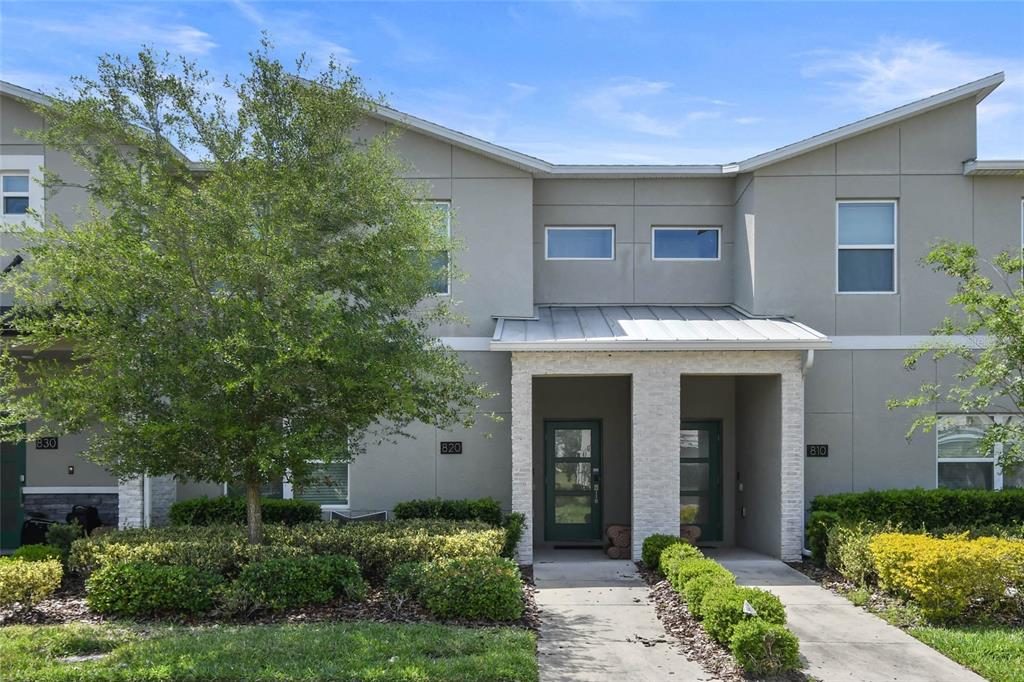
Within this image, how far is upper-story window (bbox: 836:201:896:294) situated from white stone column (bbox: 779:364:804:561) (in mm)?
2556

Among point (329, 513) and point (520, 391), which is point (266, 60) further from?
point (329, 513)

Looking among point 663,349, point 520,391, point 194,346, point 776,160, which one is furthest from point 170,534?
point 776,160

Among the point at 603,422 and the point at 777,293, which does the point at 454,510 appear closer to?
the point at 603,422

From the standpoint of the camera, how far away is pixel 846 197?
1502 cm

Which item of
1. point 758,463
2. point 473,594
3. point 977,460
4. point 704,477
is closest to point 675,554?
point 473,594

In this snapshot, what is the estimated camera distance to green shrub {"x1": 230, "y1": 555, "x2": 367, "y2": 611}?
986 centimetres

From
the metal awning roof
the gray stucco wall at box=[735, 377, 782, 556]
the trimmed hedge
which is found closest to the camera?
the trimmed hedge

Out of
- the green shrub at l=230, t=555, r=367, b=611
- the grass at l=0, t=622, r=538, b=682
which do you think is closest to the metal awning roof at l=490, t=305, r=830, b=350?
the green shrub at l=230, t=555, r=367, b=611

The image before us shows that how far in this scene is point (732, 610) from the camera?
855 cm

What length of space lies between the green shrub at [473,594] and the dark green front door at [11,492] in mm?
9152

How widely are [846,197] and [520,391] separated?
6.73 m

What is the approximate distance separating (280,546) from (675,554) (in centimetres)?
519

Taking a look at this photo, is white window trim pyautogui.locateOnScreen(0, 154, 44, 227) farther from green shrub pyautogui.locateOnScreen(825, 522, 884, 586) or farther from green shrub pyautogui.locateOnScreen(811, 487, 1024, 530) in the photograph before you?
green shrub pyautogui.locateOnScreen(811, 487, 1024, 530)

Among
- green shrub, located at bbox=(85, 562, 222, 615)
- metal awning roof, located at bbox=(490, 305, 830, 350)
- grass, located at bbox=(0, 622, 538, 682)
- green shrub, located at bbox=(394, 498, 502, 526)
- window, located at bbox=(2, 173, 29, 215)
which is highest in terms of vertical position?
window, located at bbox=(2, 173, 29, 215)
